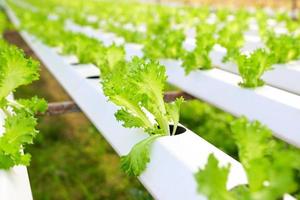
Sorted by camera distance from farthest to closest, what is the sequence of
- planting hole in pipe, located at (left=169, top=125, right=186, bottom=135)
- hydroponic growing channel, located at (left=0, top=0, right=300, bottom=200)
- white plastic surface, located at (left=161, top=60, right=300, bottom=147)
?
white plastic surface, located at (left=161, top=60, right=300, bottom=147) → planting hole in pipe, located at (left=169, top=125, right=186, bottom=135) → hydroponic growing channel, located at (left=0, top=0, right=300, bottom=200)

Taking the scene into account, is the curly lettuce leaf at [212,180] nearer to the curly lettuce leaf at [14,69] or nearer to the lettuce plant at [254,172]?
the lettuce plant at [254,172]

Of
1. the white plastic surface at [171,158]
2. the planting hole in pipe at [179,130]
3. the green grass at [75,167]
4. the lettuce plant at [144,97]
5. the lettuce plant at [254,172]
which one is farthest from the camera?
the green grass at [75,167]

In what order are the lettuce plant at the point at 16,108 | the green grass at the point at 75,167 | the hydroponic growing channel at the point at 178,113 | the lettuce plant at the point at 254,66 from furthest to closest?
1. the green grass at the point at 75,167
2. the lettuce plant at the point at 254,66
3. the lettuce plant at the point at 16,108
4. the hydroponic growing channel at the point at 178,113

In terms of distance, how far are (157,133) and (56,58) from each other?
272 centimetres

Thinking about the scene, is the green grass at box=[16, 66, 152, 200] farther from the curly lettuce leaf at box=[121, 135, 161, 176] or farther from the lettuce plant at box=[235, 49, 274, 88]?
the curly lettuce leaf at box=[121, 135, 161, 176]

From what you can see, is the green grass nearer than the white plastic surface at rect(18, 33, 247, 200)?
No

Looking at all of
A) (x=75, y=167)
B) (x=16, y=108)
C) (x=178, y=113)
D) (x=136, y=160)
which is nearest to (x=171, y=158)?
(x=136, y=160)

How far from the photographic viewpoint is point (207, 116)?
527cm

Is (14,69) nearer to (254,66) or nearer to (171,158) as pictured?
(171,158)

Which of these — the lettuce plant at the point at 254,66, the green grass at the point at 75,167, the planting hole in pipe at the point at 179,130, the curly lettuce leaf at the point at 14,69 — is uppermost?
the curly lettuce leaf at the point at 14,69

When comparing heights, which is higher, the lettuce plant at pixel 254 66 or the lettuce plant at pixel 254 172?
the lettuce plant at pixel 254 172

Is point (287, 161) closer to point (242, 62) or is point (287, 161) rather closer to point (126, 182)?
point (242, 62)

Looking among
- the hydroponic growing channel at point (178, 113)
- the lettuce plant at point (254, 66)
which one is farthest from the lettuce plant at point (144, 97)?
the lettuce plant at point (254, 66)

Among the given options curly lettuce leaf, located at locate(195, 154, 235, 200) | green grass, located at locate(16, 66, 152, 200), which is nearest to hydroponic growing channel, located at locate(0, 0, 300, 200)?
curly lettuce leaf, located at locate(195, 154, 235, 200)
